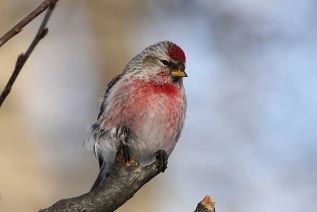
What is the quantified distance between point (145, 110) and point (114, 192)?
217 centimetres

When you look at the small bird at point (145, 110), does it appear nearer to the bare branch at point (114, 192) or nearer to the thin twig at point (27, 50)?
the bare branch at point (114, 192)

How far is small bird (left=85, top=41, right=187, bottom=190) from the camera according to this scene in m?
3.87

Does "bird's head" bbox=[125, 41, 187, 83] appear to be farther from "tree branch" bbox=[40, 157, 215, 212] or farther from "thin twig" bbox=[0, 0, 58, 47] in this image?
"thin twig" bbox=[0, 0, 58, 47]

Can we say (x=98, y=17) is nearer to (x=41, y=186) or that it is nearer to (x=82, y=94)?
(x=82, y=94)

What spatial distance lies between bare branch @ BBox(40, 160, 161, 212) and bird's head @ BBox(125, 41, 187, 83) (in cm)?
223

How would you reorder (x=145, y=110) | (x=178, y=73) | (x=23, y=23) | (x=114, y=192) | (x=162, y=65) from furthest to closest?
(x=162, y=65), (x=178, y=73), (x=145, y=110), (x=114, y=192), (x=23, y=23)

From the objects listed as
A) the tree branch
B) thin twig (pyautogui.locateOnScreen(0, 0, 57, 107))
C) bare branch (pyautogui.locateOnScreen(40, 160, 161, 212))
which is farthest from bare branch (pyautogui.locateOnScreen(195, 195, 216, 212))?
thin twig (pyautogui.locateOnScreen(0, 0, 57, 107))

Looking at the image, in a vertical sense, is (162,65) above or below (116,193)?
above

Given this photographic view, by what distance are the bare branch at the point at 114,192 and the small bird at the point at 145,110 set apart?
161cm

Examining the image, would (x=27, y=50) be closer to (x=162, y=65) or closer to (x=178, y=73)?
(x=178, y=73)

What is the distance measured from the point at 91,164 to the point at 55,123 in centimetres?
56

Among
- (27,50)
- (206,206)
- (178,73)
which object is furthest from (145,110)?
(27,50)

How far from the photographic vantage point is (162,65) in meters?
4.40

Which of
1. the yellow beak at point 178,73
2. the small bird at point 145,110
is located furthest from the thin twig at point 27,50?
the yellow beak at point 178,73
